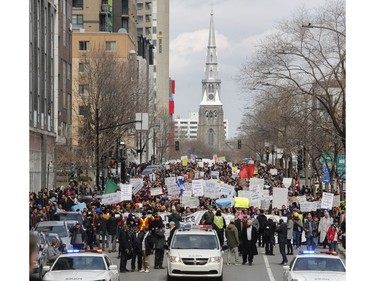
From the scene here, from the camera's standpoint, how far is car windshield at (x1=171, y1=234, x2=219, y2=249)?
28062 mm

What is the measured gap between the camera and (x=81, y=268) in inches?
931

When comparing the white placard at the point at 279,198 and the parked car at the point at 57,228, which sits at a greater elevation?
the white placard at the point at 279,198

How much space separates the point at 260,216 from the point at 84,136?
4009 centimetres

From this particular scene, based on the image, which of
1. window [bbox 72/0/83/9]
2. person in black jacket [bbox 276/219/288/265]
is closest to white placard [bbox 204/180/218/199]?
person in black jacket [bbox 276/219/288/265]

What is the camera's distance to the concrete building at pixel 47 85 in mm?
58438

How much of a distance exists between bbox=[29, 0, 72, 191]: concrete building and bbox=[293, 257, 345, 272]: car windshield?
112ft

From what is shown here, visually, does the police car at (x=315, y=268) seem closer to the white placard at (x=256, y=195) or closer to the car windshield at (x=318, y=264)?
the car windshield at (x=318, y=264)

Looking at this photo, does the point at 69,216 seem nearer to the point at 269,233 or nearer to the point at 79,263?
the point at 269,233

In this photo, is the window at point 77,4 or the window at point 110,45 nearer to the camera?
the window at point 110,45

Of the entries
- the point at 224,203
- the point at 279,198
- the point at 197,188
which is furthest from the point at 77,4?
the point at 279,198

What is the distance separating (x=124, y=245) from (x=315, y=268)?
9.19 meters

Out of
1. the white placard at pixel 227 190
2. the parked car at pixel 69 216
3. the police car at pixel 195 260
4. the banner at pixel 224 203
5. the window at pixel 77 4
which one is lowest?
the police car at pixel 195 260

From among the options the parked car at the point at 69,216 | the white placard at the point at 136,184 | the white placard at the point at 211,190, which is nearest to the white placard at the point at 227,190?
the white placard at the point at 211,190
